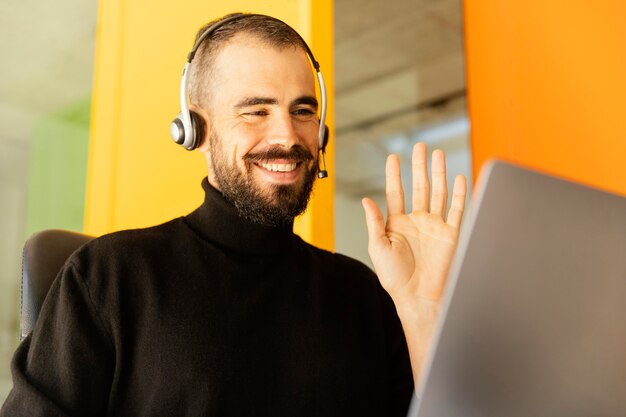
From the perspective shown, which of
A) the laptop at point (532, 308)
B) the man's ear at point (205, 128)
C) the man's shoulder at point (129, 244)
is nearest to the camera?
the laptop at point (532, 308)

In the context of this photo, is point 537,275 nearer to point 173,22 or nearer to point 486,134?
point 173,22

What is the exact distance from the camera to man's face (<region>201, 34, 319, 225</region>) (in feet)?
4.17

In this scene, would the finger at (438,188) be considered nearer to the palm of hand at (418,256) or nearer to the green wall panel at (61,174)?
the palm of hand at (418,256)

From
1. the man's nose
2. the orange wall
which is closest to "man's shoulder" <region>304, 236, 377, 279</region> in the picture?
the man's nose

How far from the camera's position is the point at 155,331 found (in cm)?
111

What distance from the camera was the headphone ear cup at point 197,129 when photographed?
132cm

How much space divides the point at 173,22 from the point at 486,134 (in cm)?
104

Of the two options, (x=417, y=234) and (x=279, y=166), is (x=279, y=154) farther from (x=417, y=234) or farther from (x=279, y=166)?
(x=417, y=234)

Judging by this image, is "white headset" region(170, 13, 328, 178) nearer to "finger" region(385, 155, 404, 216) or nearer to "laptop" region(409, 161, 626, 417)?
"finger" region(385, 155, 404, 216)

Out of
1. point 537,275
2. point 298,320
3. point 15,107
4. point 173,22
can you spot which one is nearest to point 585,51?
point 173,22

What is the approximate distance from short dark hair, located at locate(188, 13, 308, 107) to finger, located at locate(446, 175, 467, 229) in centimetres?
44

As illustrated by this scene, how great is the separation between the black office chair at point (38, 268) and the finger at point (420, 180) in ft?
1.93

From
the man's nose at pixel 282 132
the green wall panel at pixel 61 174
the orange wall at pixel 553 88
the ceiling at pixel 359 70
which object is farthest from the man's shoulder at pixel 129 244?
the ceiling at pixel 359 70

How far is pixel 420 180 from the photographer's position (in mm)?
1061
